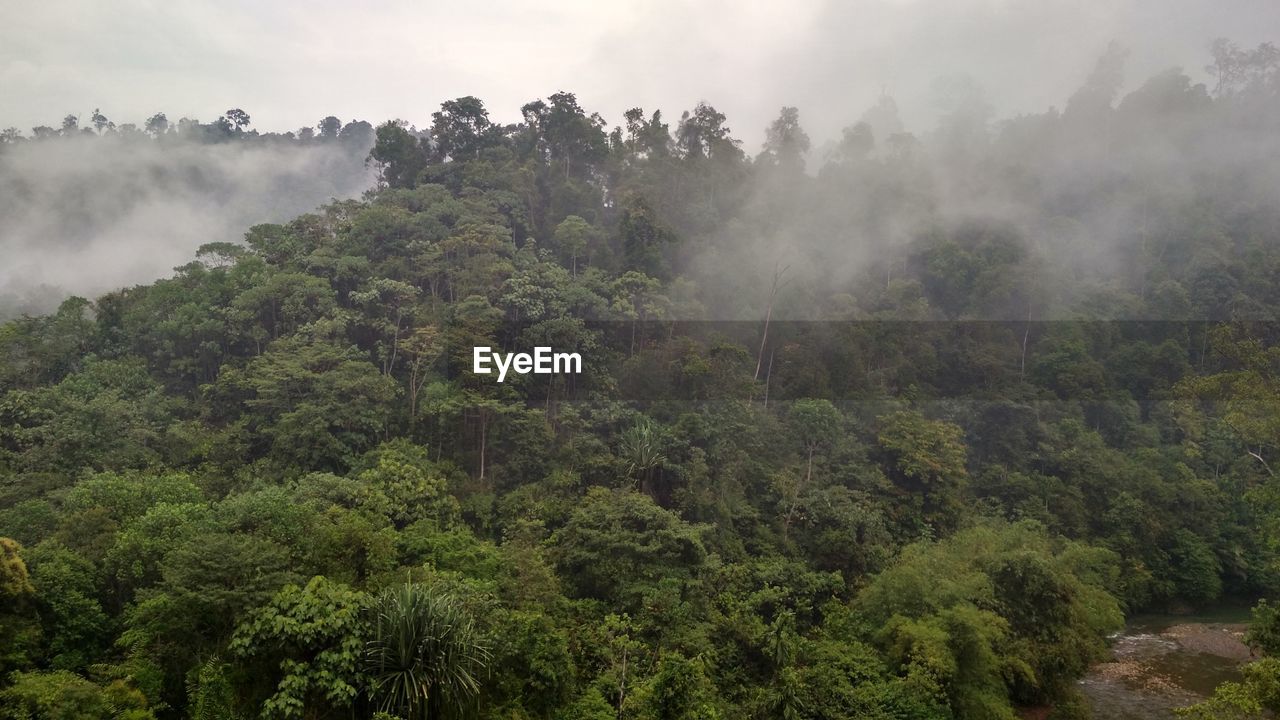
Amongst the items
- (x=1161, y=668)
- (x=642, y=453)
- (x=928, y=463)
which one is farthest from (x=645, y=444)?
(x=1161, y=668)

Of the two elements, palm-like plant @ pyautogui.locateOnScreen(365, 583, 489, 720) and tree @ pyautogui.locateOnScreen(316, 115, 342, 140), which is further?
tree @ pyautogui.locateOnScreen(316, 115, 342, 140)

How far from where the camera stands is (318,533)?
42.3 feet

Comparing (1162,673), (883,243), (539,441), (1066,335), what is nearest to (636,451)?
(539,441)

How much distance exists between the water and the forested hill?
1042mm

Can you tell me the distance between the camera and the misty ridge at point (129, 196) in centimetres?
3869

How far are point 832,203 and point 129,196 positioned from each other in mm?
47257

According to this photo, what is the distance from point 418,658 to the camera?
9828 millimetres

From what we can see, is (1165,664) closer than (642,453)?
Yes

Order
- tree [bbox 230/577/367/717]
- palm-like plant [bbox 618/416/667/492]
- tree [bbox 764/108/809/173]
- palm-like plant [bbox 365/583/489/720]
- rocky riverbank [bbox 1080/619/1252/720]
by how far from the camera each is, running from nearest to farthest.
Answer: tree [bbox 230/577/367/717], palm-like plant [bbox 365/583/489/720], rocky riverbank [bbox 1080/619/1252/720], palm-like plant [bbox 618/416/667/492], tree [bbox 764/108/809/173]

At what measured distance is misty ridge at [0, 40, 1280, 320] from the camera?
34.6 m

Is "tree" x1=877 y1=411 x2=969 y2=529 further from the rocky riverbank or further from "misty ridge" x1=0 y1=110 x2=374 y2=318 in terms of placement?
"misty ridge" x1=0 y1=110 x2=374 y2=318

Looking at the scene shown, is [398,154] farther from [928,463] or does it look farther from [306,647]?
[306,647]

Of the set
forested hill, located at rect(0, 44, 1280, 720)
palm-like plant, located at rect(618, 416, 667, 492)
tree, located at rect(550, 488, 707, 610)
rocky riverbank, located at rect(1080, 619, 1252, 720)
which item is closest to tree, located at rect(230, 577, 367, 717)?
forested hill, located at rect(0, 44, 1280, 720)

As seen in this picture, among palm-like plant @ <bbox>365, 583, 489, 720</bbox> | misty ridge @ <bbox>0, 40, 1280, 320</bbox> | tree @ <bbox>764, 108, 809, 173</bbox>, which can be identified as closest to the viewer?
palm-like plant @ <bbox>365, 583, 489, 720</bbox>
